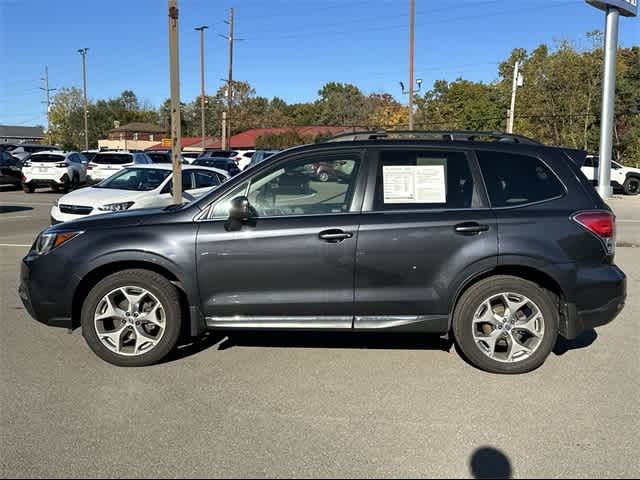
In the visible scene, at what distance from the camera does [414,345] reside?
535cm

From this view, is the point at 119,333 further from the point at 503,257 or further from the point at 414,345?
the point at 503,257

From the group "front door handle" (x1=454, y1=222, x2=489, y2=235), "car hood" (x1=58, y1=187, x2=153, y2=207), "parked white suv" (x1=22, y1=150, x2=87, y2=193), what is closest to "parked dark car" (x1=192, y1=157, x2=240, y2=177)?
"parked white suv" (x1=22, y1=150, x2=87, y2=193)

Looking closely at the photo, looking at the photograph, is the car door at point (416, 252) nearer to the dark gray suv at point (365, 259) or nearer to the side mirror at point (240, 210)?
the dark gray suv at point (365, 259)

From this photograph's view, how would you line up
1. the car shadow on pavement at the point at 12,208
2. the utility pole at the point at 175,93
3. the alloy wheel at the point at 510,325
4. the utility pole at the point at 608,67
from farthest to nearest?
the utility pole at the point at 608,67, the car shadow on pavement at the point at 12,208, the utility pole at the point at 175,93, the alloy wheel at the point at 510,325

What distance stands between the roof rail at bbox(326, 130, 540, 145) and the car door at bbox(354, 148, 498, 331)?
0.62 metres

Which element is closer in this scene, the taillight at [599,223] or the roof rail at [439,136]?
the taillight at [599,223]

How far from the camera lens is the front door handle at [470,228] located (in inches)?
179

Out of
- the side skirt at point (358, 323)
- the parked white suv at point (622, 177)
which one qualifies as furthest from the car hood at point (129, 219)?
the parked white suv at point (622, 177)

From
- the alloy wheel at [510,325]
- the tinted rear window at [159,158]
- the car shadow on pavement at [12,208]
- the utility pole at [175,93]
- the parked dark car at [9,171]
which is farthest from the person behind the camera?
the tinted rear window at [159,158]

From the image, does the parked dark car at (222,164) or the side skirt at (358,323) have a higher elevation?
the parked dark car at (222,164)

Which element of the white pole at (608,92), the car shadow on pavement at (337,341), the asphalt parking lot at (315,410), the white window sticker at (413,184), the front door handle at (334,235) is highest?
the white pole at (608,92)

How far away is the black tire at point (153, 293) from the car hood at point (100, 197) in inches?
244

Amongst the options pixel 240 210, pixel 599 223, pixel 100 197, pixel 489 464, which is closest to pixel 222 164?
→ pixel 100 197

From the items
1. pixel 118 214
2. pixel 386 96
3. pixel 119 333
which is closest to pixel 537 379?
pixel 119 333
